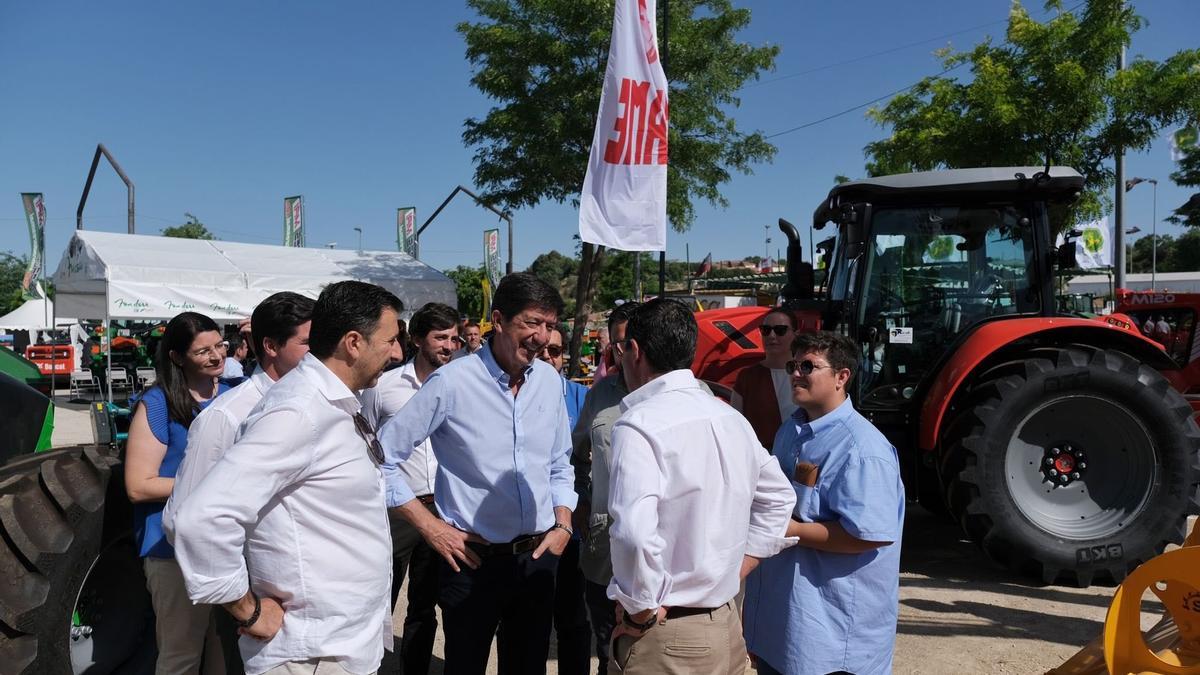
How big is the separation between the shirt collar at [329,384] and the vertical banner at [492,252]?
21.8 m

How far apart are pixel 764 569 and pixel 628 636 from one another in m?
0.68

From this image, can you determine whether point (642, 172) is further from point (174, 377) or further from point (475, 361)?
point (174, 377)

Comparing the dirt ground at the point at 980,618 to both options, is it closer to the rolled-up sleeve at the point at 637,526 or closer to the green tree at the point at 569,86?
the rolled-up sleeve at the point at 637,526

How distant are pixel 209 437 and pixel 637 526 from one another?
117 centimetres

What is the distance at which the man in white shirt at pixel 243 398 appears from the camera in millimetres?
2094

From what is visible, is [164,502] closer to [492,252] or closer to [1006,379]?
[1006,379]

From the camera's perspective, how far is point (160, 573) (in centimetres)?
261

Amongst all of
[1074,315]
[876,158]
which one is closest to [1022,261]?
[1074,315]

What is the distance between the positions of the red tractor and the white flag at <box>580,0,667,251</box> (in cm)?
117

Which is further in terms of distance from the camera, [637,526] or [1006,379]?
[1006,379]

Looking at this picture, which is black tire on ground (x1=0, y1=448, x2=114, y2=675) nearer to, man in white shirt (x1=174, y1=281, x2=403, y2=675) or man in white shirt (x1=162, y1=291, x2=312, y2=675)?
man in white shirt (x1=162, y1=291, x2=312, y2=675)

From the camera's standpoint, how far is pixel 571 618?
3334 millimetres

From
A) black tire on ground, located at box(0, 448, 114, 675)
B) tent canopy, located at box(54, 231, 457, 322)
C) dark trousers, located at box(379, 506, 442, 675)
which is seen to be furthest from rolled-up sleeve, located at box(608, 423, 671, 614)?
tent canopy, located at box(54, 231, 457, 322)

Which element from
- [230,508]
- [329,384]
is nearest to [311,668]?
[230,508]
